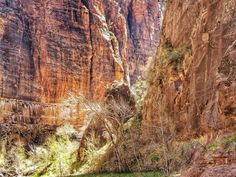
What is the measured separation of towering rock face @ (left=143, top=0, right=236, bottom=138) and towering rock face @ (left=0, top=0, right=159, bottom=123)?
5020 centimetres

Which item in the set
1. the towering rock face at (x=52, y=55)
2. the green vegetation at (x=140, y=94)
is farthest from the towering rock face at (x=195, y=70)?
the towering rock face at (x=52, y=55)

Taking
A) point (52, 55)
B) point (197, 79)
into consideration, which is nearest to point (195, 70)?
point (197, 79)

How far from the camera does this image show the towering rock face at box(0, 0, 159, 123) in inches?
3388

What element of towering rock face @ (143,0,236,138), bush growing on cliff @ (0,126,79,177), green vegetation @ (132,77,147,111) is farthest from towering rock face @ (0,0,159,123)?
towering rock face @ (143,0,236,138)

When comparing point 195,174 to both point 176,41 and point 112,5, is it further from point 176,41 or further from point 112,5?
point 112,5

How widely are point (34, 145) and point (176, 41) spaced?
164ft

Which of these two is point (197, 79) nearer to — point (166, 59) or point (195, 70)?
point (195, 70)

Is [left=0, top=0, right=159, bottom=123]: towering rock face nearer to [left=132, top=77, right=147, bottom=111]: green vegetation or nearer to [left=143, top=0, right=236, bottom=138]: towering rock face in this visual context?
[left=132, top=77, right=147, bottom=111]: green vegetation

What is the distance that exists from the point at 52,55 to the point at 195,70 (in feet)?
217

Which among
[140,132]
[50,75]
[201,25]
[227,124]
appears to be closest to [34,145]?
[50,75]

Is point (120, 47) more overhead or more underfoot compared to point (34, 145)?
more overhead

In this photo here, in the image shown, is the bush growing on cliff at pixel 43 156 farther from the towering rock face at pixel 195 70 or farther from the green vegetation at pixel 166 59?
the towering rock face at pixel 195 70

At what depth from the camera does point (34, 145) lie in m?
78.7

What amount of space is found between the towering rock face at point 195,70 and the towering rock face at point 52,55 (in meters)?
50.2
